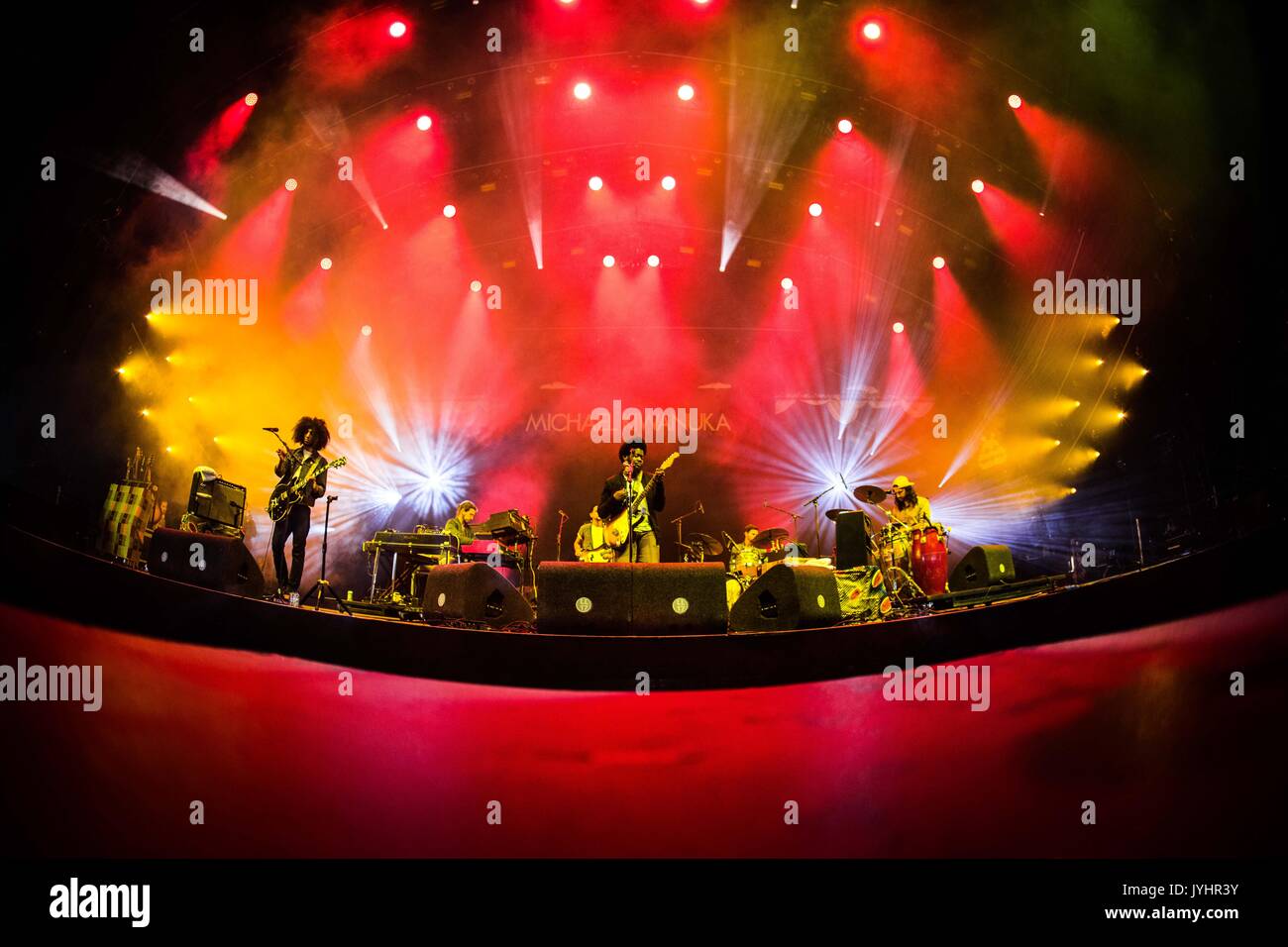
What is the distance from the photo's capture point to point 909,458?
35.4 feet

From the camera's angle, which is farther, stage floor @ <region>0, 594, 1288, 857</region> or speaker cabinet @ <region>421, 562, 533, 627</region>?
speaker cabinet @ <region>421, 562, 533, 627</region>

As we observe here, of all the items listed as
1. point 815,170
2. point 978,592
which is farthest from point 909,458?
point 978,592

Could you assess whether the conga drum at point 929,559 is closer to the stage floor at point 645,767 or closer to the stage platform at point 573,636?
the stage platform at point 573,636

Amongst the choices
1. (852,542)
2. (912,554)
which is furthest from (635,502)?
(912,554)

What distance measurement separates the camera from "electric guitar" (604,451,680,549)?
21.7 feet

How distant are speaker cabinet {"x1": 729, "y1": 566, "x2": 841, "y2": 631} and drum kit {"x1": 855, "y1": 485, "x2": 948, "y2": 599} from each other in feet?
8.33

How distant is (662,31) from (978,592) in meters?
5.73

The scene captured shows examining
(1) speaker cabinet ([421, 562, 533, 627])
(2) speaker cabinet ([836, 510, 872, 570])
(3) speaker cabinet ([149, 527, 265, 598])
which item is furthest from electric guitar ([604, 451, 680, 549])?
(3) speaker cabinet ([149, 527, 265, 598])

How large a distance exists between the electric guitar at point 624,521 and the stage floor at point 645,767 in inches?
97.9

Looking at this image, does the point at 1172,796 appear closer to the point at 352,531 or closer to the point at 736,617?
the point at 736,617

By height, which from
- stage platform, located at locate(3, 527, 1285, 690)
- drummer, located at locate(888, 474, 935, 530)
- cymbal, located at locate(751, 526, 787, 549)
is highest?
drummer, located at locate(888, 474, 935, 530)

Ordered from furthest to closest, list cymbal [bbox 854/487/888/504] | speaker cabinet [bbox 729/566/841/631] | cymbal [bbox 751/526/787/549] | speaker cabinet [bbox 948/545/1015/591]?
1. cymbal [bbox 751/526/787/549]
2. cymbal [bbox 854/487/888/504]
3. speaker cabinet [bbox 948/545/1015/591]
4. speaker cabinet [bbox 729/566/841/631]

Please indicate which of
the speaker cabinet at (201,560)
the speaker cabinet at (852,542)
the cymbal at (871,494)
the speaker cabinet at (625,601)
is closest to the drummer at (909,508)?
the cymbal at (871,494)

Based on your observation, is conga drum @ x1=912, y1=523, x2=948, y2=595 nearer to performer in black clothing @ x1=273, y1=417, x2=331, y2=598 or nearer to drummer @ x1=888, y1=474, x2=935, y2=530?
drummer @ x1=888, y1=474, x2=935, y2=530
